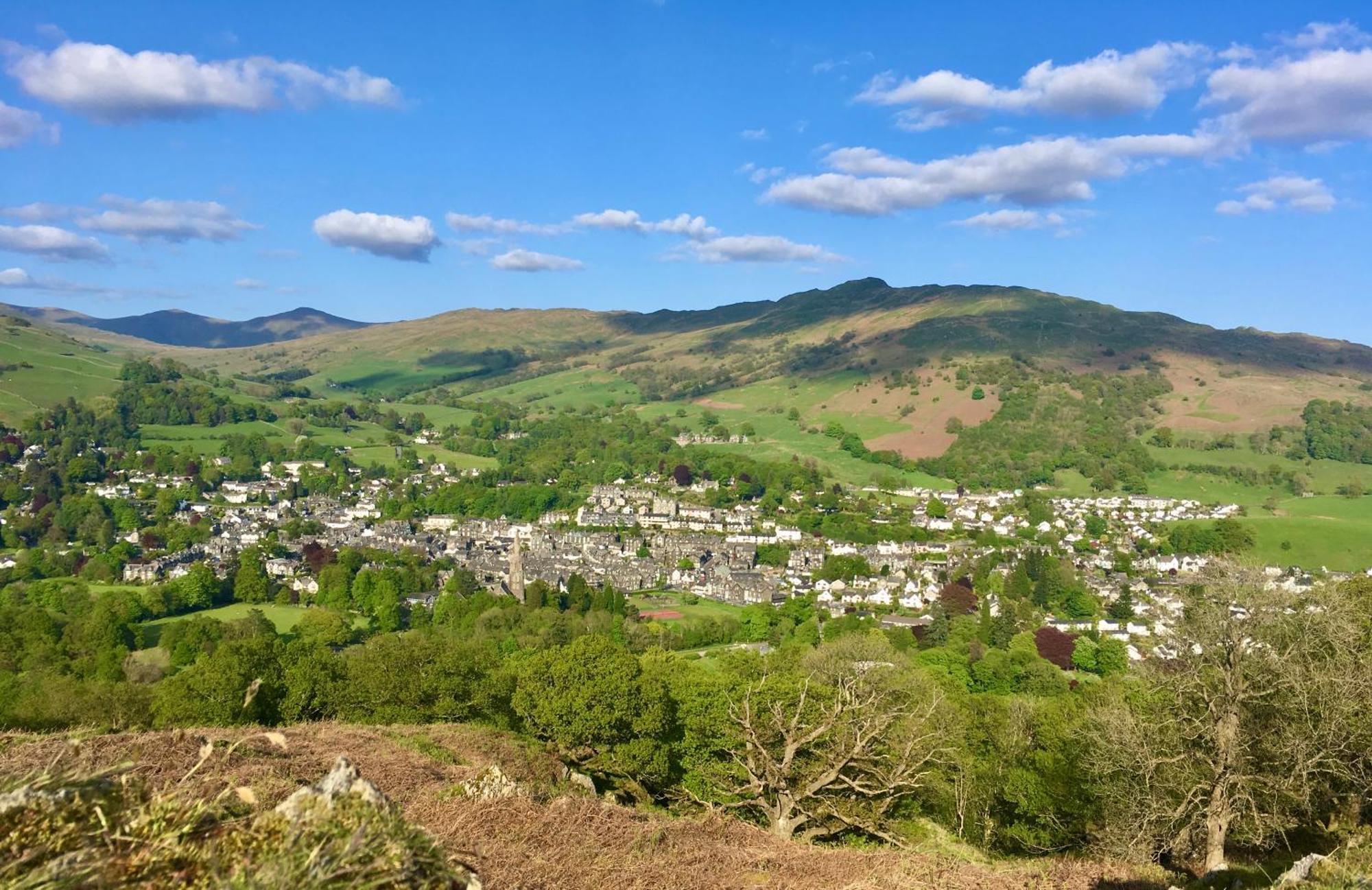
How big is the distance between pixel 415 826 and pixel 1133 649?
57.4 meters

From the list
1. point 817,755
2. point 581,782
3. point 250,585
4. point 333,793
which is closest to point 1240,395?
point 250,585

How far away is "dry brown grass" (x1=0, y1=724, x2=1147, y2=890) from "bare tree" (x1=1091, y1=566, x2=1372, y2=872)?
3792mm

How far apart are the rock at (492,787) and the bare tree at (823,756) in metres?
4.23

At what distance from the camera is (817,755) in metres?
18.4

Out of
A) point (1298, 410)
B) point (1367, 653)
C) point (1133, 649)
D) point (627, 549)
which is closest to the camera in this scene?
point (1367, 653)

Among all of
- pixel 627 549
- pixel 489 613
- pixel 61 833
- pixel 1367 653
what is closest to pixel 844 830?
pixel 1367 653

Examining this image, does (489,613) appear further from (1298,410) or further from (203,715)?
(1298,410)

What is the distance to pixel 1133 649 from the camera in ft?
176

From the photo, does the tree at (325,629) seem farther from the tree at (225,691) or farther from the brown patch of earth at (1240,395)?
the brown patch of earth at (1240,395)

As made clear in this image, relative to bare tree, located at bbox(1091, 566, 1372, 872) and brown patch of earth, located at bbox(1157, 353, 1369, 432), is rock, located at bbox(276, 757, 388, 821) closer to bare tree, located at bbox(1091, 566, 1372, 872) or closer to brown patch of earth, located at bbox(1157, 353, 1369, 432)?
bare tree, located at bbox(1091, 566, 1372, 872)

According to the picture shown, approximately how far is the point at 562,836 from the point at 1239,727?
13.1m

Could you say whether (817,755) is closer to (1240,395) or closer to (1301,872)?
(1301,872)

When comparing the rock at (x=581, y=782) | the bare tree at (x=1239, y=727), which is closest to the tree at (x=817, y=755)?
the rock at (x=581, y=782)

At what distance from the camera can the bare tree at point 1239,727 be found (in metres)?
14.7
